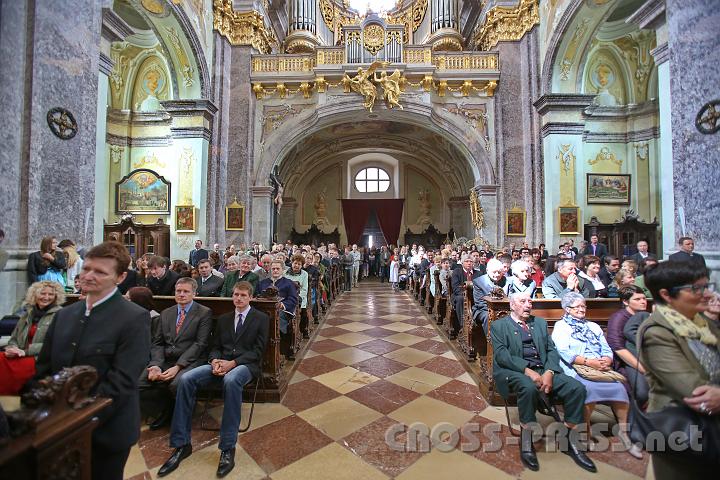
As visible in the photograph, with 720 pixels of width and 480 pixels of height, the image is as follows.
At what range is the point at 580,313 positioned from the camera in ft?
8.71

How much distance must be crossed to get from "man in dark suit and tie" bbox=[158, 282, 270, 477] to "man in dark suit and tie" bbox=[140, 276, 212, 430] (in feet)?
0.46

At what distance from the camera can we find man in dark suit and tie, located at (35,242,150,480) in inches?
55.0

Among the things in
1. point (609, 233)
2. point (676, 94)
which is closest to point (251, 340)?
point (676, 94)

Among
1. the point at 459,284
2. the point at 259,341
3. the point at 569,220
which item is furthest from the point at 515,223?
the point at 259,341

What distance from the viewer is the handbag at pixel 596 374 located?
2.46 metres

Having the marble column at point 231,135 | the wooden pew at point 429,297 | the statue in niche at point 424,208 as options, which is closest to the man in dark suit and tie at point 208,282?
the wooden pew at point 429,297

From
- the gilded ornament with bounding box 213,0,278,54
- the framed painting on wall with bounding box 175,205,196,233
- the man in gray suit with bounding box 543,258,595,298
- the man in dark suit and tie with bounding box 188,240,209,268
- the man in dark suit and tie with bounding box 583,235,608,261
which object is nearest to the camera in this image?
the man in gray suit with bounding box 543,258,595,298

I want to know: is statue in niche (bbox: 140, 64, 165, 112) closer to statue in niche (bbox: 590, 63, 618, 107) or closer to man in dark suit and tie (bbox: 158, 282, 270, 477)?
man in dark suit and tie (bbox: 158, 282, 270, 477)

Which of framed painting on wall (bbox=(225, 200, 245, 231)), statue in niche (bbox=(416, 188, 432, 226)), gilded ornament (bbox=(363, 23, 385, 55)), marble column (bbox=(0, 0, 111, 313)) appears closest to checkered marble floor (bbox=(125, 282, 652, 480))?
marble column (bbox=(0, 0, 111, 313))

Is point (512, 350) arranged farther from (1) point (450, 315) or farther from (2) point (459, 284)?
(1) point (450, 315)

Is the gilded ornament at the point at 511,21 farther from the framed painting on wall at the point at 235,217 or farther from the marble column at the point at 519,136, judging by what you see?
the framed painting on wall at the point at 235,217

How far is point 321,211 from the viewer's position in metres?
18.0

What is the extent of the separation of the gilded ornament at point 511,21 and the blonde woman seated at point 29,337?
1185 cm

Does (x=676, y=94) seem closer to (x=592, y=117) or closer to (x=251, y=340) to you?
(x=251, y=340)
